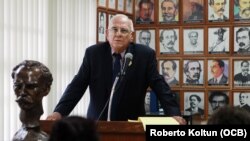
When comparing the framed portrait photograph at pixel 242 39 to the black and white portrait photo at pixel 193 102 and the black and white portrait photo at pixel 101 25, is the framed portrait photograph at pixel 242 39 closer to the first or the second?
the black and white portrait photo at pixel 193 102

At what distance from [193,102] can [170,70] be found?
0.50 m

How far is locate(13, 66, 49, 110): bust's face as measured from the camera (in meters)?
1.46

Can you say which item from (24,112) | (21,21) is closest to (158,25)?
(21,21)

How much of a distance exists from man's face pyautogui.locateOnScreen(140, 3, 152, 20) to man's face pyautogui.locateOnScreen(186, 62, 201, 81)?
821 mm

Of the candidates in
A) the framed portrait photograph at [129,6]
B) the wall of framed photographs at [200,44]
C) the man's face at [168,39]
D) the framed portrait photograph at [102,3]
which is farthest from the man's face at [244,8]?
the framed portrait photograph at [102,3]

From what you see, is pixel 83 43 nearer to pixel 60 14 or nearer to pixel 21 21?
pixel 60 14

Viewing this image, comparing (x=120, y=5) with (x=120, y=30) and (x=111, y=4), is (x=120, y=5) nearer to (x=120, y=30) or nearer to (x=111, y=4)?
(x=111, y=4)

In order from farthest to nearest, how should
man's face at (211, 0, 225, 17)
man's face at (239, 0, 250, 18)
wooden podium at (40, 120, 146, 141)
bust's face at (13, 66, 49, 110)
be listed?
man's face at (211, 0, 225, 17) → man's face at (239, 0, 250, 18) → wooden podium at (40, 120, 146, 141) → bust's face at (13, 66, 49, 110)

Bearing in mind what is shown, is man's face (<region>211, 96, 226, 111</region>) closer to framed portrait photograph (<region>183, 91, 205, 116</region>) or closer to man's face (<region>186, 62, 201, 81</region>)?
framed portrait photograph (<region>183, 91, 205, 116</region>)

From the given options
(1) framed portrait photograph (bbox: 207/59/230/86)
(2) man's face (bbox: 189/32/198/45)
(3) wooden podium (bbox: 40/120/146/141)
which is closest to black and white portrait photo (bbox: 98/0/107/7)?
(2) man's face (bbox: 189/32/198/45)

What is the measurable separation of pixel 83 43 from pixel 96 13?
41 cm

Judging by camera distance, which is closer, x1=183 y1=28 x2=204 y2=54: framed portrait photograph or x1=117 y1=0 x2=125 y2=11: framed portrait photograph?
x1=117 y1=0 x2=125 y2=11: framed portrait photograph

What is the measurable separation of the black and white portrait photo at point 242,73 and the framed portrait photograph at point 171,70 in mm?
715

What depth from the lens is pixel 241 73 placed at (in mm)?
5902
